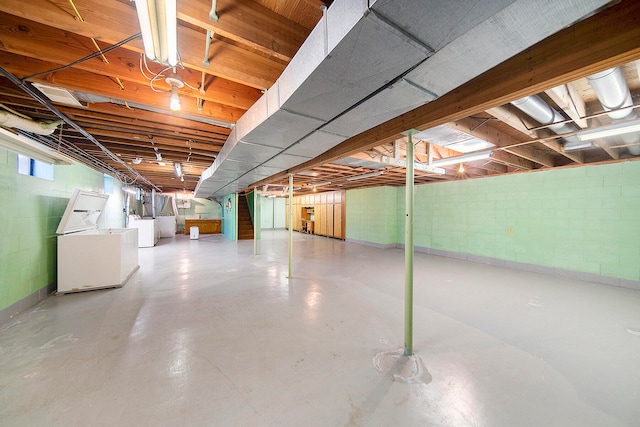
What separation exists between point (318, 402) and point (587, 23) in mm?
2557

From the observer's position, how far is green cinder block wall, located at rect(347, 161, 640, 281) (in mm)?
3799

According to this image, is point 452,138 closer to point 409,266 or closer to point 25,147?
point 409,266

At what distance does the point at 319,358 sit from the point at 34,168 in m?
4.37

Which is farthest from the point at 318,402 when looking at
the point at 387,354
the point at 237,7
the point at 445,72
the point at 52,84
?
the point at 52,84

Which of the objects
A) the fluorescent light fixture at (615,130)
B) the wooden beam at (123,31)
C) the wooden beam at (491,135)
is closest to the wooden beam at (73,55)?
the wooden beam at (123,31)

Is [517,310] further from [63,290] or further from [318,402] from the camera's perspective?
[63,290]

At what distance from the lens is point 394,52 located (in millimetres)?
1042

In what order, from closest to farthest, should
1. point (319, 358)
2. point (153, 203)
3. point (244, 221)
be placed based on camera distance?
point (319, 358), point (244, 221), point (153, 203)

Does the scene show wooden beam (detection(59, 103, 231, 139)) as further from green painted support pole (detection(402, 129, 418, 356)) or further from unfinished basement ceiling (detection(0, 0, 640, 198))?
green painted support pole (detection(402, 129, 418, 356))

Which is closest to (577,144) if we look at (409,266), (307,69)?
(409,266)

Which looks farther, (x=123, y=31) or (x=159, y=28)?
(x=123, y=31)

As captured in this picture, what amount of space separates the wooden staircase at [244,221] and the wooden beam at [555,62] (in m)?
8.72

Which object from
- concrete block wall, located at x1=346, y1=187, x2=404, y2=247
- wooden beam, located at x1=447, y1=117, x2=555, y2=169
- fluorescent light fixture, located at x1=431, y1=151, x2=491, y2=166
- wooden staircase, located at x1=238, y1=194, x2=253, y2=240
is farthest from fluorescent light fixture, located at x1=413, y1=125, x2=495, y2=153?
wooden staircase, located at x1=238, y1=194, x2=253, y2=240

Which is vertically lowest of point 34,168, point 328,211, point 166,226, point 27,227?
point 166,226
